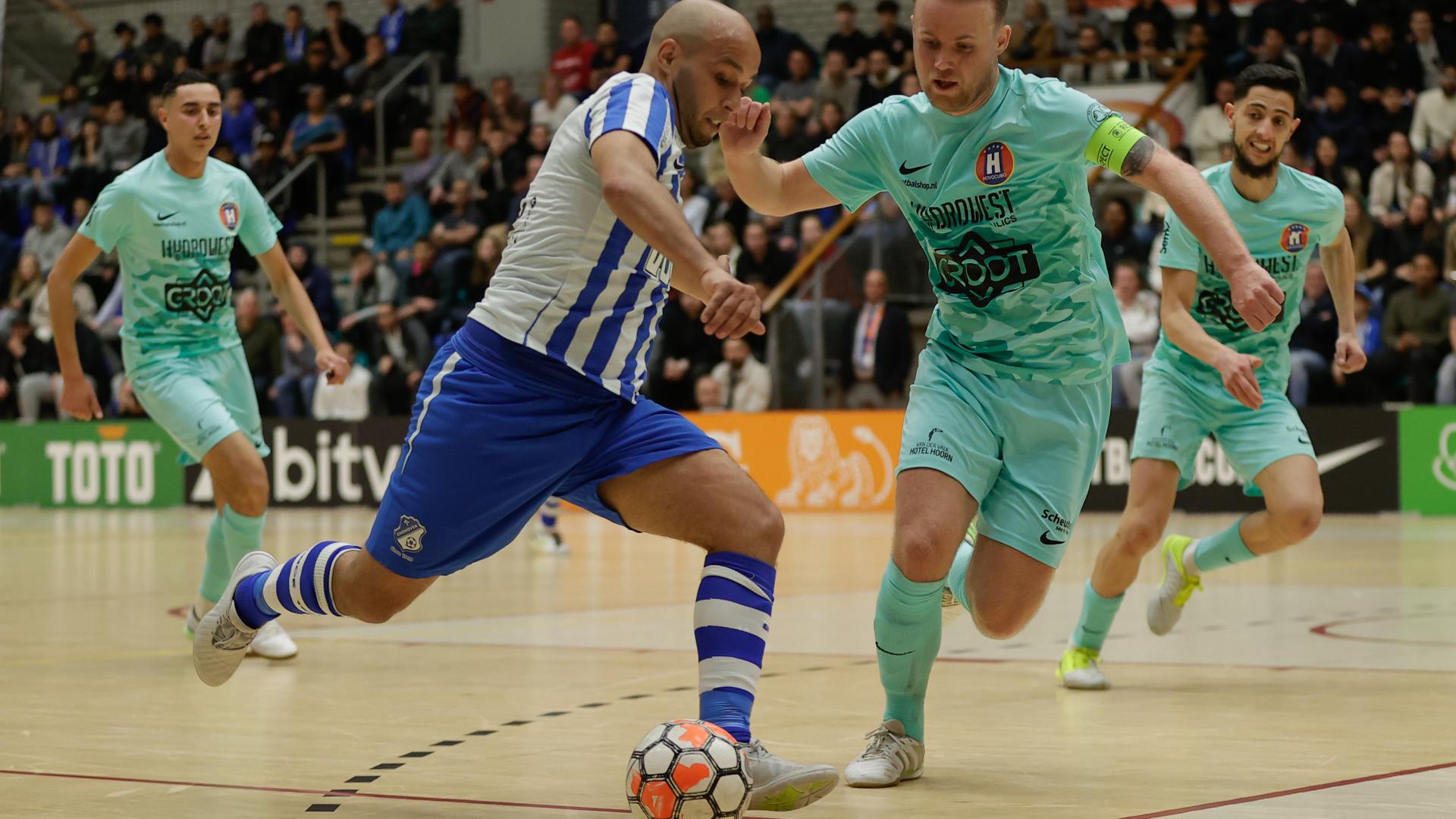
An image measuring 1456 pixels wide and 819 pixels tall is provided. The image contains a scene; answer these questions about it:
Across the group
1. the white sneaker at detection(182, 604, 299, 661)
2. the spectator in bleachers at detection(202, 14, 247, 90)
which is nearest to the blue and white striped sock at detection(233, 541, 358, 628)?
the white sneaker at detection(182, 604, 299, 661)

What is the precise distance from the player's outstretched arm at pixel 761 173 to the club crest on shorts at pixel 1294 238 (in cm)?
239

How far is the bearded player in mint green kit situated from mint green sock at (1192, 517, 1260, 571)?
3678mm

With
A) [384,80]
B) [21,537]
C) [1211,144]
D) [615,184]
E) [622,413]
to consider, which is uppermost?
[384,80]

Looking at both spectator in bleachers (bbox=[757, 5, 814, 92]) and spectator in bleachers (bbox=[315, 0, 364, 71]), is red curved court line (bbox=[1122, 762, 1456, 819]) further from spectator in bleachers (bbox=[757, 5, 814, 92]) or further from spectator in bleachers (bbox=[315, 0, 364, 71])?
spectator in bleachers (bbox=[315, 0, 364, 71])

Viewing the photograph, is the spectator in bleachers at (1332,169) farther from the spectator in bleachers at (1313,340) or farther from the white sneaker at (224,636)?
the white sneaker at (224,636)

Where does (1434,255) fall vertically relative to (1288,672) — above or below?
above

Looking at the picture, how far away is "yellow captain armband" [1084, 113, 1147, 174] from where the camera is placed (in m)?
4.71

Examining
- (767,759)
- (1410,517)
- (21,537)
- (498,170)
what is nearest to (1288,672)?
(767,759)

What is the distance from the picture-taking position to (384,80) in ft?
81.7

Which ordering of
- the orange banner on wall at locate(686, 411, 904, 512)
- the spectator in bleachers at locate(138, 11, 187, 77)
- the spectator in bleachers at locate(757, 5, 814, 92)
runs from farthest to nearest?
1. the spectator in bleachers at locate(138, 11, 187, 77)
2. the spectator in bleachers at locate(757, 5, 814, 92)
3. the orange banner on wall at locate(686, 411, 904, 512)

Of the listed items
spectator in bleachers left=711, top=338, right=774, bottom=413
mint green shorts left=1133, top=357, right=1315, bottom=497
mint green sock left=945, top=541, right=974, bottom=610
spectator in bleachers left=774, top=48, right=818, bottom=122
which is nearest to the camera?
mint green sock left=945, top=541, right=974, bottom=610

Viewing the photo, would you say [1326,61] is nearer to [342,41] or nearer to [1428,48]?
[1428,48]

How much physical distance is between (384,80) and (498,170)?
13.9 ft

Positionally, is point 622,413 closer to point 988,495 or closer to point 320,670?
point 988,495
